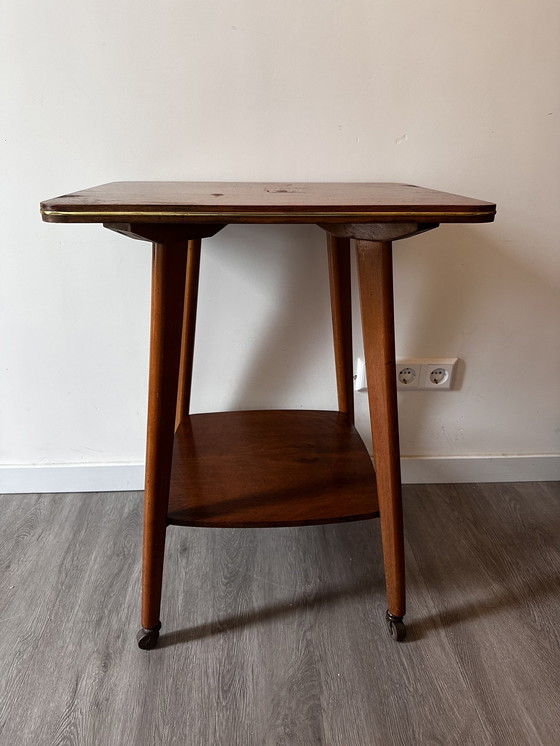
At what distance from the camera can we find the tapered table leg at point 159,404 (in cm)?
72

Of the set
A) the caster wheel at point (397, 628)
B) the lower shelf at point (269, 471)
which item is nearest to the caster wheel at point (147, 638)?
the lower shelf at point (269, 471)

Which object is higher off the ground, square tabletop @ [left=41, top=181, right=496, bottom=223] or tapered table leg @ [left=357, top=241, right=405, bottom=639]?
square tabletop @ [left=41, top=181, right=496, bottom=223]

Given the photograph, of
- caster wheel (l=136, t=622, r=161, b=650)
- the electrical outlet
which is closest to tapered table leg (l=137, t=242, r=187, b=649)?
caster wheel (l=136, t=622, r=161, b=650)

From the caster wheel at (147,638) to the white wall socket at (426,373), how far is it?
0.68 meters

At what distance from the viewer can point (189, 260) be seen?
1019 mm

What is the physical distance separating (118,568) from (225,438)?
0.30m

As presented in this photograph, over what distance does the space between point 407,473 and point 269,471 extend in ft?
1.47

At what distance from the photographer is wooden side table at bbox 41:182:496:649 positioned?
0.65 m

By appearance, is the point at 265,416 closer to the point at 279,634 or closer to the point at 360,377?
the point at 360,377

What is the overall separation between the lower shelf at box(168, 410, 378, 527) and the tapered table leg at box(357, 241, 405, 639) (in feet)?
0.17

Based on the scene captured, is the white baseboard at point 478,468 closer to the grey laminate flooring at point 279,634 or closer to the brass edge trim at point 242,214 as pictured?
the grey laminate flooring at point 279,634

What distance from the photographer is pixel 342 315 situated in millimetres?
1067

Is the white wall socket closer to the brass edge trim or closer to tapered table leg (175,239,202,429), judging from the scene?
tapered table leg (175,239,202,429)

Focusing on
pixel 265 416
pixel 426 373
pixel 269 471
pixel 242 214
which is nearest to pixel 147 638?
pixel 269 471
